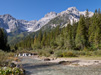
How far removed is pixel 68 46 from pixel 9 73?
129ft

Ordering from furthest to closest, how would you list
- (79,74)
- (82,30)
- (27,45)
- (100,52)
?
(27,45), (82,30), (100,52), (79,74)

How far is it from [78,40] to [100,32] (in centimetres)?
986

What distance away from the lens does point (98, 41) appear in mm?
40531

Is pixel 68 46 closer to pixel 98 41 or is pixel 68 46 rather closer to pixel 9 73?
pixel 98 41

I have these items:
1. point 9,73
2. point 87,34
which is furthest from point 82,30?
point 9,73

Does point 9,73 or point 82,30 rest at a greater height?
point 82,30

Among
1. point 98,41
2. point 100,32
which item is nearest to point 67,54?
point 98,41

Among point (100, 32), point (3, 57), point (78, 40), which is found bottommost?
point (3, 57)

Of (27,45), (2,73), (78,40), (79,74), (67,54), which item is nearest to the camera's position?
(2,73)

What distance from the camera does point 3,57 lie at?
41.9ft

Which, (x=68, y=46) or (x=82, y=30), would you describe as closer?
(x=68, y=46)

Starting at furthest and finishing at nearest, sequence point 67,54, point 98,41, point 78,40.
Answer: point 78,40 < point 98,41 < point 67,54

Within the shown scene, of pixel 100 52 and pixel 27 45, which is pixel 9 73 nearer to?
pixel 100 52

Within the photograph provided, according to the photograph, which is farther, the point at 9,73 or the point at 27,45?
the point at 27,45
